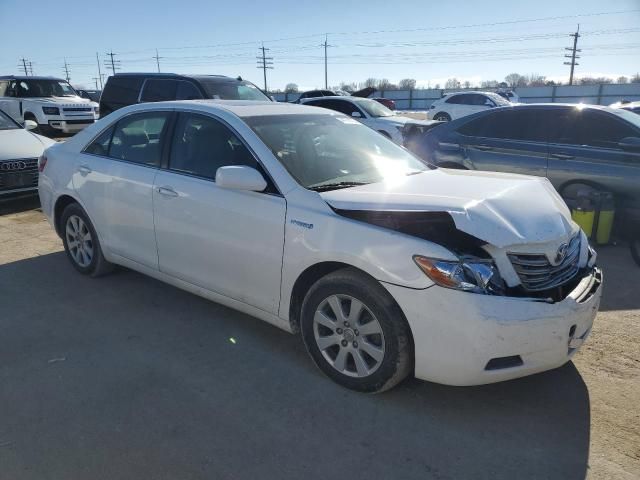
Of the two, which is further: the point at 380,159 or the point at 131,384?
the point at 380,159

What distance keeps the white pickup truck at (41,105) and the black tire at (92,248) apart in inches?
475

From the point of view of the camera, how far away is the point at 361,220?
2914 millimetres

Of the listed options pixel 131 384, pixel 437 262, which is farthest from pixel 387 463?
pixel 131 384

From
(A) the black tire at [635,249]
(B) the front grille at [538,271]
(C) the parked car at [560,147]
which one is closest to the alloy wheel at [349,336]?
(B) the front grille at [538,271]

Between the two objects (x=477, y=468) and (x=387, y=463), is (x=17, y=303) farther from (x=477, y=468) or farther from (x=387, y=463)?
(x=477, y=468)

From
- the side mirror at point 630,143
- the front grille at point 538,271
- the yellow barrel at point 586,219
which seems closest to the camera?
the front grille at point 538,271

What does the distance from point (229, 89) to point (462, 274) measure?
8481mm

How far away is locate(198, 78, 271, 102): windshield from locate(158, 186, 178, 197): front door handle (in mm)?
6054

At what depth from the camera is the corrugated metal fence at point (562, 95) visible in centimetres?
4169

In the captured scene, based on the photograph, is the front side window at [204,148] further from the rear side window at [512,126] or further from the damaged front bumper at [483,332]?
the rear side window at [512,126]

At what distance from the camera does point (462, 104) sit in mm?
22734

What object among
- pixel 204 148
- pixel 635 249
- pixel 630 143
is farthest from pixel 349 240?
pixel 630 143

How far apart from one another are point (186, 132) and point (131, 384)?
1877 mm

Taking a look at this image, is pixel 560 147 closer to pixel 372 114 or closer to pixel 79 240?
pixel 79 240
